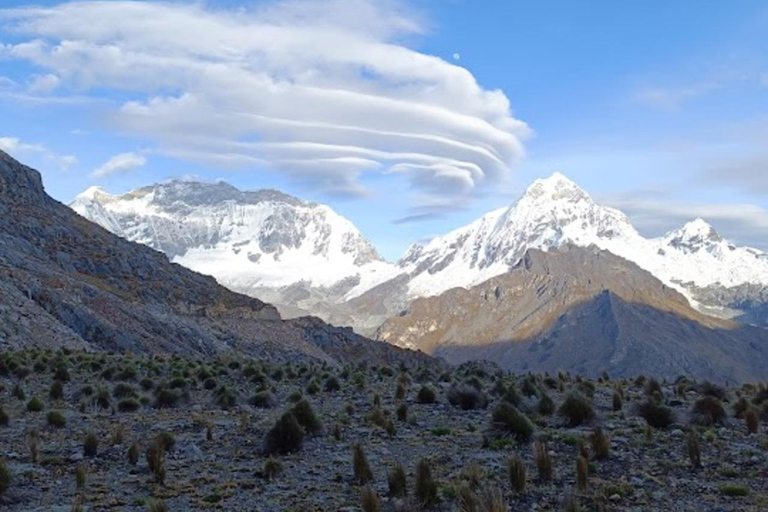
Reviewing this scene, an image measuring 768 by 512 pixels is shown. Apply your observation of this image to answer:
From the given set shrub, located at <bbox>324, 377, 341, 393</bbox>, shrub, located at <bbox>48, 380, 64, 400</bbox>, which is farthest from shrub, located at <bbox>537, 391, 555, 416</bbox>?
shrub, located at <bbox>48, 380, 64, 400</bbox>

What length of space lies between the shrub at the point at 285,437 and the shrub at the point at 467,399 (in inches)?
246

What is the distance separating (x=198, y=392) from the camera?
25141 mm

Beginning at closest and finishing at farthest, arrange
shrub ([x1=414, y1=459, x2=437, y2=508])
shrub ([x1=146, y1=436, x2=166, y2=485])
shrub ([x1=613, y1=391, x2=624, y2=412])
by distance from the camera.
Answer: shrub ([x1=414, y1=459, x2=437, y2=508]), shrub ([x1=146, y1=436, x2=166, y2=485]), shrub ([x1=613, y1=391, x2=624, y2=412])

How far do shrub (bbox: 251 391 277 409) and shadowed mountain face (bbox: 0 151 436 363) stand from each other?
79.3ft

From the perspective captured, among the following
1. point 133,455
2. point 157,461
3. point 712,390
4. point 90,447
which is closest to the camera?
point 157,461

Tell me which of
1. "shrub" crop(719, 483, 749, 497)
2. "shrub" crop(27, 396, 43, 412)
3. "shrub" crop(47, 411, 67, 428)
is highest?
"shrub" crop(27, 396, 43, 412)

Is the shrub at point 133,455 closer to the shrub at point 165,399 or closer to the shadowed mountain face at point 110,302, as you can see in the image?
the shrub at point 165,399

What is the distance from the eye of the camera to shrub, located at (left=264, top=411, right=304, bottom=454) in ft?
51.3

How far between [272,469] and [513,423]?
5.15 metres

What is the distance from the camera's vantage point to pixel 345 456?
15.2m

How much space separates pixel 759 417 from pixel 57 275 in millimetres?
68314

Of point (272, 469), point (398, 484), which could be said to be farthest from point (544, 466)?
point (272, 469)

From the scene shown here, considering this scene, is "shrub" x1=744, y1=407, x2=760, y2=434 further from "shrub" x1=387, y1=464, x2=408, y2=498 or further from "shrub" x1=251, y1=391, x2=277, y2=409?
"shrub" x1=251, y1=391, x2=277, y2=409

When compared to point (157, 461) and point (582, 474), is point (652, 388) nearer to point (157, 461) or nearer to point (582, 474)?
point (582, 474)
